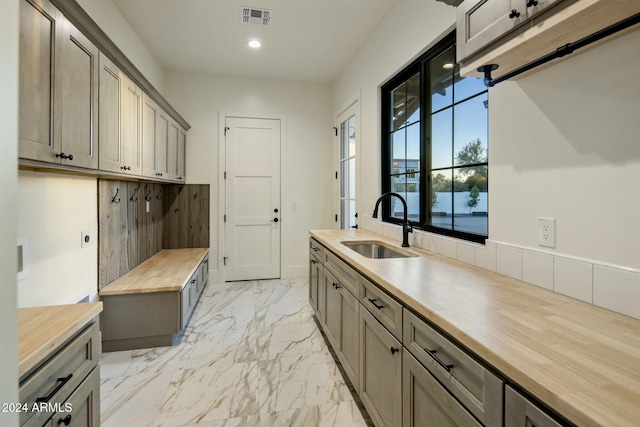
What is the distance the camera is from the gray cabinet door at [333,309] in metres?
2.21

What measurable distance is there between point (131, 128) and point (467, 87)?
237cm

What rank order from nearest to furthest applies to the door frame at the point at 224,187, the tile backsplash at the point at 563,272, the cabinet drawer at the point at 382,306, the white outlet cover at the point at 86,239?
the tile backsplash at the point at 563,272 → the cabinet drawer at the point at 382,306 → the white outlet cover at the point at 86,239 → the door frame at the point at 224,187

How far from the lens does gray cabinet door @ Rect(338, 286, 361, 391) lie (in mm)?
1841

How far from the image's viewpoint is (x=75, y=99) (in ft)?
5.06

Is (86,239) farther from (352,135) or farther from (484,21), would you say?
(352,135)

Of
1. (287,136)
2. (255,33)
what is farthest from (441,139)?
(287,136)

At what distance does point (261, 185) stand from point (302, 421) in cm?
334

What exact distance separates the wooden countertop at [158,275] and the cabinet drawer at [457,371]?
2114 millimetres

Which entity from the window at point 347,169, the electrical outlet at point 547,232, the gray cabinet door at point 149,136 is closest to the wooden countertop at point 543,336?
the electrical outlet at point 547,232

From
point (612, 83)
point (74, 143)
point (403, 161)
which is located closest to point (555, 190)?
point (612, 83)

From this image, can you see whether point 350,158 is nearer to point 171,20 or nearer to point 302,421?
point 171,20

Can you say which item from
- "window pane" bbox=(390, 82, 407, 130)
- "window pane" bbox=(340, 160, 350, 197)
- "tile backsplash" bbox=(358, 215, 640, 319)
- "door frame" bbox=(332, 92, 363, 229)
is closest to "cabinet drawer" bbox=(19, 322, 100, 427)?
"tile backsplash" bbox=(358, 215, 640, 319)

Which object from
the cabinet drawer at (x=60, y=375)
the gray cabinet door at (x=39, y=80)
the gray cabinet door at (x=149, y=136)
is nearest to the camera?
the cabinet drawer at (x=60, y=375)

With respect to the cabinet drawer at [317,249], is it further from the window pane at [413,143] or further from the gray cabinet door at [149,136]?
the gray cabinet door at [149,136]
